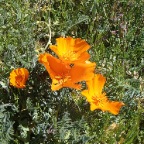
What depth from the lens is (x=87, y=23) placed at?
3.38 meters

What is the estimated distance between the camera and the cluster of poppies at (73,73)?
246cm

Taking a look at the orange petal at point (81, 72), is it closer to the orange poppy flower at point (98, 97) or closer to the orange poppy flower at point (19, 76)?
the orange poppy flower at point (98, 97)

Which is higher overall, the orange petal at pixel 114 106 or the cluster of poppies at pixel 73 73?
the cluster of poppies at pixel 73 73

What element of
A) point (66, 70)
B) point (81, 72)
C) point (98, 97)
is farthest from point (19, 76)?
point (98, 97)

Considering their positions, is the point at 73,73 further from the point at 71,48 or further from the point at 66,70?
the point at 71,48

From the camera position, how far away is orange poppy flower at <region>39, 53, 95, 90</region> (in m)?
2.45

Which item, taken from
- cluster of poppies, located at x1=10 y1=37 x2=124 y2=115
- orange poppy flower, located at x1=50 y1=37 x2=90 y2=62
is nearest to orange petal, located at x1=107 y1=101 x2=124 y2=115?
cluster of poppies, located at x1=10 y1=37 x2=124 y2=115

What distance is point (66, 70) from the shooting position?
A: 2.54 metres

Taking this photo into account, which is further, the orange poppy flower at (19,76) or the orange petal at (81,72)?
the orange poppy flower at (19,76)

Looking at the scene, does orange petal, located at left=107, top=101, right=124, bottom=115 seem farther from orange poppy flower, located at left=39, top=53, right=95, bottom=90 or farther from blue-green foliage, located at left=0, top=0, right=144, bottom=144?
orange poppy flower, located at left=39, top=53, right=95, bottom=90

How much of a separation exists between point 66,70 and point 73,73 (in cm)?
6

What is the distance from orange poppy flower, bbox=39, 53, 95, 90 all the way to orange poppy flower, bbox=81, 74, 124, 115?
0.56 feet

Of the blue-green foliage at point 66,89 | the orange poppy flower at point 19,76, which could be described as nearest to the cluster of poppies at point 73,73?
the orange poppy flower at point 19,76

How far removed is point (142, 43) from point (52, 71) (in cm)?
106
